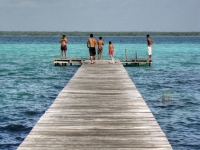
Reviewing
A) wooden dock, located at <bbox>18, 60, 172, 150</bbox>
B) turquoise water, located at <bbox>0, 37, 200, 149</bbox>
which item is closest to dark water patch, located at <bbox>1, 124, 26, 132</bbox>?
turquoise water, located at <bbox>0, 37, 200, 149</bbox>

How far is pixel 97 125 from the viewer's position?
9453mm

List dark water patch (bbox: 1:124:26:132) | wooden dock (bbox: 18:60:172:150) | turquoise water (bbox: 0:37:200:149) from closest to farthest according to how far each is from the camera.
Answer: wooden dock (bbox: 18:60:172:150) < turquoise water (bbox: 0:37:200:149) < dark water patch (bbox: 1:124:26:132)

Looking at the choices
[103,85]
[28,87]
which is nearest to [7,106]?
[103,85]

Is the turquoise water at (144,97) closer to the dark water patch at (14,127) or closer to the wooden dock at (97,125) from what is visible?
the dark water patch at (14,127)

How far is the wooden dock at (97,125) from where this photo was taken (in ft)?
26.2

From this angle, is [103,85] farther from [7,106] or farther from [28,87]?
[28,87]

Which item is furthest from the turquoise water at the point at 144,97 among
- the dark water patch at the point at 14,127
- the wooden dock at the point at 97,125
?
the wooden dock at the point at 97,125

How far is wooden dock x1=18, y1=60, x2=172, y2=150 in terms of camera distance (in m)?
8.00

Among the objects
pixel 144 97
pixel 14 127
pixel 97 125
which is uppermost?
pixel 97 125

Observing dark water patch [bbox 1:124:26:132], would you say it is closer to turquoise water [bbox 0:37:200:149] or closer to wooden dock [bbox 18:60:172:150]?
turquoise water [bbox 0:37:200:149]

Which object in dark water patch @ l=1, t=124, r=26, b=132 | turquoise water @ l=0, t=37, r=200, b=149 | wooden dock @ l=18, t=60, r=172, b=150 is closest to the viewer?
wooden dock @ l=18, t=60, r=172, b=150

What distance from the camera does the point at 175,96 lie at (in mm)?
20938

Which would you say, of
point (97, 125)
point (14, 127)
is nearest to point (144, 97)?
point (14, 127)

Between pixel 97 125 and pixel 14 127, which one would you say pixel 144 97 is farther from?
pixel 97 125
